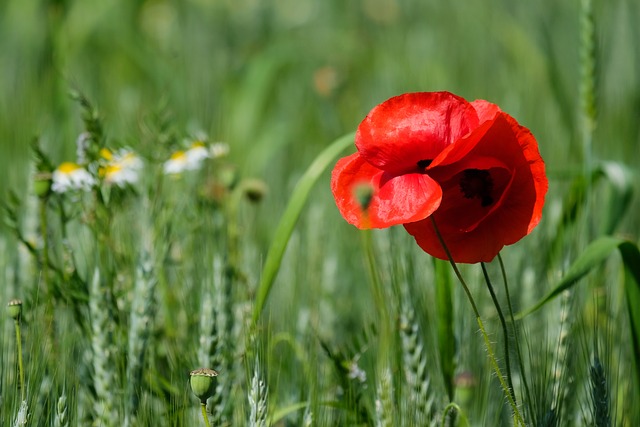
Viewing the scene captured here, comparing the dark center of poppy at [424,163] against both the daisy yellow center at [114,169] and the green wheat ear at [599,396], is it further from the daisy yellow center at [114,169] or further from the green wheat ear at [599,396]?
the daisy yellow center at [114,169]

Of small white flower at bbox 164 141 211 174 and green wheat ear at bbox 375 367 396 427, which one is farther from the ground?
small white flower at bbox 164 141 211 174

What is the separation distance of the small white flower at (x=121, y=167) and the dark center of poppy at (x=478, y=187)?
57cm

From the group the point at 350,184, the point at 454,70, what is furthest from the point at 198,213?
the point at 454,70

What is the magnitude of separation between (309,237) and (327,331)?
21 cm

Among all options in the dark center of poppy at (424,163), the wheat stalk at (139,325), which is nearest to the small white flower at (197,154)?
the wheat stalk at (139,325)

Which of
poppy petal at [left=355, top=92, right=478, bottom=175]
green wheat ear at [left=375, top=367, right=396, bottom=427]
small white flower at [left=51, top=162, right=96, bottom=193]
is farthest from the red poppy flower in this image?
small white flower at [left=51, top=162, right=96, bottom=193]

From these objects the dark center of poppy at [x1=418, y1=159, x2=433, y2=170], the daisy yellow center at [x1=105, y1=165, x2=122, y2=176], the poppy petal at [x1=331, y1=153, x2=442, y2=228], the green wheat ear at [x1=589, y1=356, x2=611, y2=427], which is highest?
the daisy yellow center at [x1=105, y1=165, x2=122, y2=176]

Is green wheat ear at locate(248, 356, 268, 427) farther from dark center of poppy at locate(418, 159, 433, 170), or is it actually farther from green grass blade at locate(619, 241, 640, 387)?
green grass blade at locate(619, 241, 640, 387)

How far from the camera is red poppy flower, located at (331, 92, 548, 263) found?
0.72 m

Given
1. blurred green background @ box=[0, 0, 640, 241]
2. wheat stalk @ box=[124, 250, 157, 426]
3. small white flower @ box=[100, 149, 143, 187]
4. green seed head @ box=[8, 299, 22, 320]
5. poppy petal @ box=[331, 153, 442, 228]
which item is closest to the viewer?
poppy petal @ box=[331, 153, 442, 228]

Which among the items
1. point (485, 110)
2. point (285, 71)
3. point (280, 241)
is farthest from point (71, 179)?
point (285, 71)

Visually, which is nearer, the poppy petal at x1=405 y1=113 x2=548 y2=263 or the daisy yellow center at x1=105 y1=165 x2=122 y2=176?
the poppy petal at x1=405 y1=113 x2=548 y2=263

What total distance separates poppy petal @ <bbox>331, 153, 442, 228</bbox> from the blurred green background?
44 centimetres

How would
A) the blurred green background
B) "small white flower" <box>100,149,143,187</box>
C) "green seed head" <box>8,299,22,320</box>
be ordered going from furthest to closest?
the blurred green background → "small white flower" <box>100,149,143,187</box> → "green seed head" <box>8,299,22,320</box>
